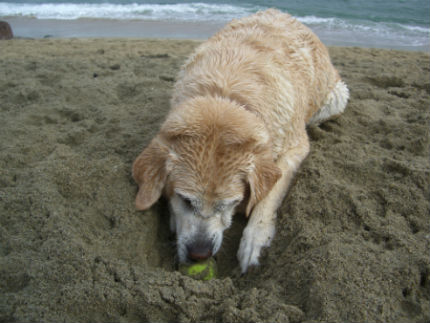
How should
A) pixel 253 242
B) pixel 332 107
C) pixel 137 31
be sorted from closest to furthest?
pixel 253 242
pixel 332 107
pixel 137 31

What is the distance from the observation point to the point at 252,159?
2561mm

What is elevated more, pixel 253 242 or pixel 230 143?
pixel 230 143

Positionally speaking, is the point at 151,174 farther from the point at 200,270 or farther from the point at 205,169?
the point at 200,270

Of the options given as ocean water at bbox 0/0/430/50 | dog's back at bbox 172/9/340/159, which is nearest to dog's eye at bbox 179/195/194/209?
dog's back at bbox 172/9/340/159

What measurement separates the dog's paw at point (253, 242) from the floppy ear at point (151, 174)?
34.4 inches

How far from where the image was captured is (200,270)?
2488 mm

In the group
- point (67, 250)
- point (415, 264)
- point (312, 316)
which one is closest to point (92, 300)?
point (67, 250)

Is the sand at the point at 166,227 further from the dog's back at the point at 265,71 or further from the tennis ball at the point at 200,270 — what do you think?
the dog's back at the point at 265,71

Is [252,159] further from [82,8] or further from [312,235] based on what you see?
[82,8]

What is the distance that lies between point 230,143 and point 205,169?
281mm

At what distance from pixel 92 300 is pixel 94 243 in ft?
1.77

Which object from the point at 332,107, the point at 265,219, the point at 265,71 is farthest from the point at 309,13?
the point at 265,219

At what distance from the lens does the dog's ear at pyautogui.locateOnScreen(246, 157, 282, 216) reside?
8.56 ft

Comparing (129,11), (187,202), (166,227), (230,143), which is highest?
(230,143)
